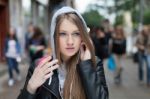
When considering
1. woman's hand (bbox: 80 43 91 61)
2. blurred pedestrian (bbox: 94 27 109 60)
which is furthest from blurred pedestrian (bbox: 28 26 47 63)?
woman's hand (bbox: 80 43 91 61)

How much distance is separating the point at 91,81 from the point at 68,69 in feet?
0.49

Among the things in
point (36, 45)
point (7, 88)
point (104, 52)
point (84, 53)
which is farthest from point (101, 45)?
point (84, 53)

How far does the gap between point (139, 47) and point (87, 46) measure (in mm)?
10966

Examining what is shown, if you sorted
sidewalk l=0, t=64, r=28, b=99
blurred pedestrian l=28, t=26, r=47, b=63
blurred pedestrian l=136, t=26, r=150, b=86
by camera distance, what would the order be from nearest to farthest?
sidewalk l=0, t=64, r=28, b=99 < blurred pedestrian l=28, t=26, r=47, b=63 < blurred pedestrian l=136, t=26, r=150, b=86

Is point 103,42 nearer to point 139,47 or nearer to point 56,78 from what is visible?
point 139,47

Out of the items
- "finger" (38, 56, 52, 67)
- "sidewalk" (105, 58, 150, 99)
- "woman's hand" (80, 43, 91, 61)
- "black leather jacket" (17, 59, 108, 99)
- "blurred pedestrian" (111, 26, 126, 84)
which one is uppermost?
"woman's hand" (80, 43, 91, 61)

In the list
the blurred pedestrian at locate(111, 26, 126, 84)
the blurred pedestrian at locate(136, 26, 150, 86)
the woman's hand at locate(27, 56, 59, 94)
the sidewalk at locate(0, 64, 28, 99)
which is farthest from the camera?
the blurred pedestrian at locate(111, 26, 126, 84)

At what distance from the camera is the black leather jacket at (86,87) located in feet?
7.86

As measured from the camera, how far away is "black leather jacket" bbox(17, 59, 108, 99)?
94.3 inches

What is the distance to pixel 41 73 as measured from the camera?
239 centimetres

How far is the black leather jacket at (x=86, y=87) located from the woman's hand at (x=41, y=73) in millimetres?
40

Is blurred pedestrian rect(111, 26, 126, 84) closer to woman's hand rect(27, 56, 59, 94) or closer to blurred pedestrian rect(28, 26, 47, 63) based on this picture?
blurred pedestrian rect(28, 26, 47, 63)

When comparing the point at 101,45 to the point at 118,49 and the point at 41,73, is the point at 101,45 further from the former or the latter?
the point at 41,73

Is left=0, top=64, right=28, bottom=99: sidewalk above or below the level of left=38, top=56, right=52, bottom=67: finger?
below
